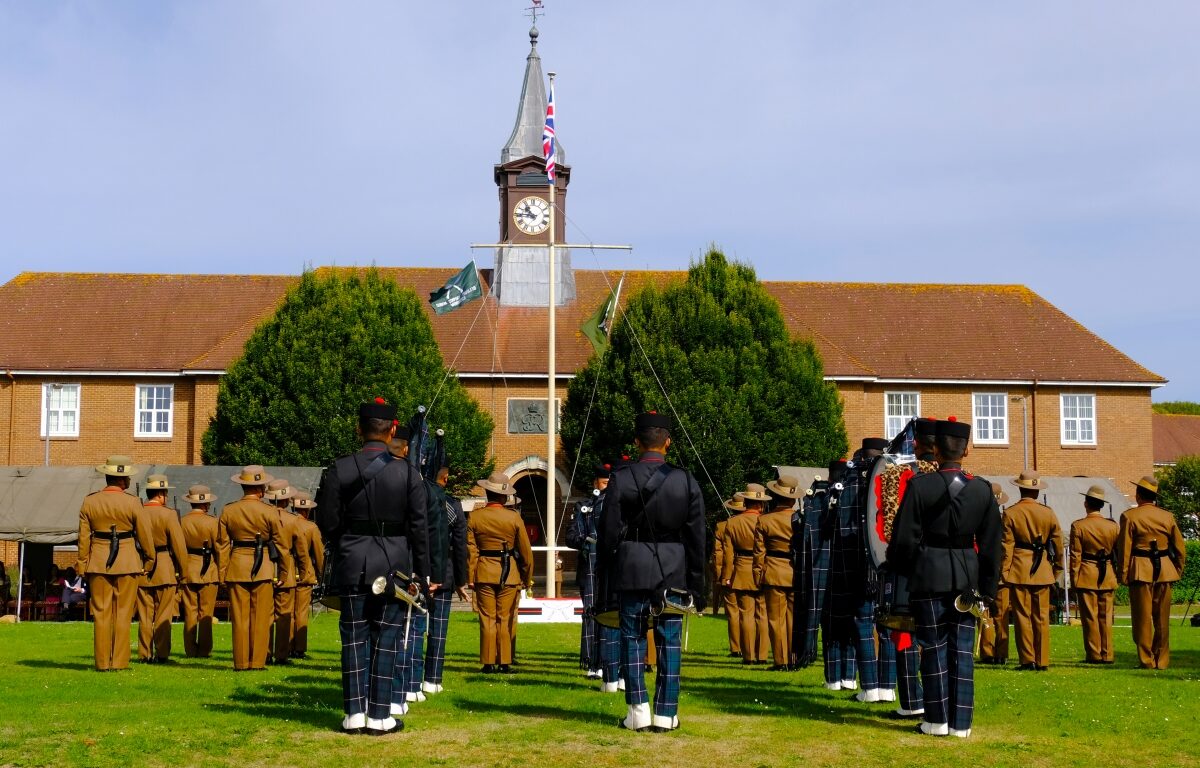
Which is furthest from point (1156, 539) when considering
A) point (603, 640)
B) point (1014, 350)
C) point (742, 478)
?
point (1014, 350)

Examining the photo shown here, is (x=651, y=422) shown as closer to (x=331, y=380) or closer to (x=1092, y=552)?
(x=1092, y=552)

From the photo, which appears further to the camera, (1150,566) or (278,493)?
(278,493)

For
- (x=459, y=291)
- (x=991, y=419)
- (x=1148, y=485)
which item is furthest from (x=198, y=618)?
(x=991, y=419)

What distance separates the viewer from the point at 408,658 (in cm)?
998

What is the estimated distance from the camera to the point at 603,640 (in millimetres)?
11867

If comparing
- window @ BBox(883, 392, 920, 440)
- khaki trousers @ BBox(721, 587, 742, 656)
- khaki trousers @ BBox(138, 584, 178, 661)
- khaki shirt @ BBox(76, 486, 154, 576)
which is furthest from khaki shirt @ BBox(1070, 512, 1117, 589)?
window @ BBox(883, 392, 920, 440)

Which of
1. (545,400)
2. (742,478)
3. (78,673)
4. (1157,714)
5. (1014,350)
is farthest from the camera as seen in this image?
(1014,350)

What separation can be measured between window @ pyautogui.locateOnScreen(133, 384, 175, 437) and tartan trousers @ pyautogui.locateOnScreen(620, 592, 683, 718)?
110 ft

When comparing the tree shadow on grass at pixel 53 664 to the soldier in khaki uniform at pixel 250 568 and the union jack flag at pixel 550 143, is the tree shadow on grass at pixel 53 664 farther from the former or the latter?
the union jack flag at pixel 550 143

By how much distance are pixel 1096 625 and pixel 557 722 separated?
8.42 meters

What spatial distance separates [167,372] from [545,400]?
1159cm

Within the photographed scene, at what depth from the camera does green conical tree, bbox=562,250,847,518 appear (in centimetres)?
3412

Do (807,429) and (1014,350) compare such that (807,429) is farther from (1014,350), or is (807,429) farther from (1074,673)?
(1074,673)

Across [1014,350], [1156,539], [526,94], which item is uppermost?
[526,94]
